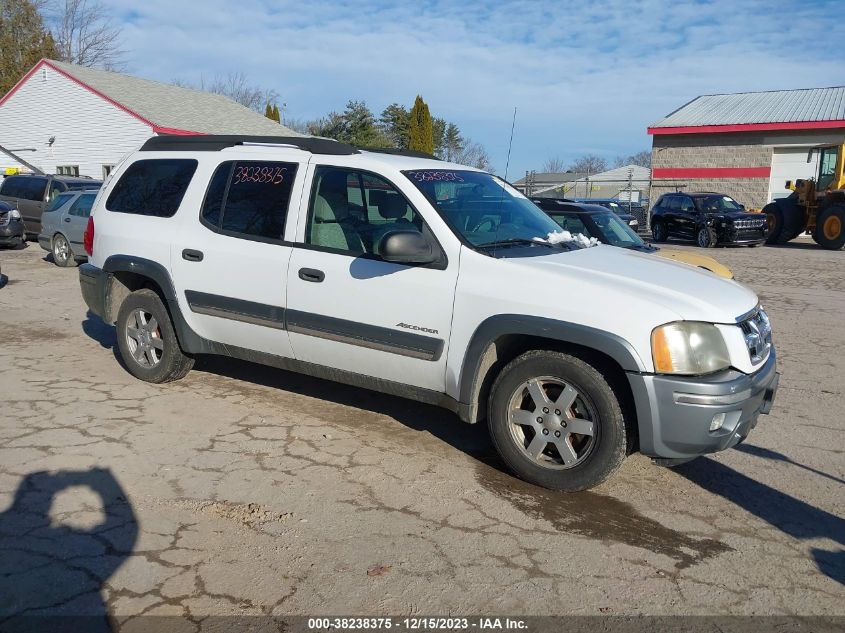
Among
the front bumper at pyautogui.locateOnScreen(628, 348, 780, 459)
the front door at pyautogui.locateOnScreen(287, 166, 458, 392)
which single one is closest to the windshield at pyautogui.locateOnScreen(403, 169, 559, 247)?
the front door at pyautogui.locateOnScreen(287, 166, 458, 392)

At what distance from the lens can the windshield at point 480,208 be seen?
15.4ft

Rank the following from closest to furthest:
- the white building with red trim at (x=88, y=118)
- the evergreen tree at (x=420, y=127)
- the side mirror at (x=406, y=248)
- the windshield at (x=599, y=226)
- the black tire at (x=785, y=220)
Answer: the side mirror at (x=406, y=248), the windshield at (x=599, y=226), the black tire at (x=785, y=220), the white building with red trim at (x=88, y=118), the evergreen tree at (x=420, y=127)

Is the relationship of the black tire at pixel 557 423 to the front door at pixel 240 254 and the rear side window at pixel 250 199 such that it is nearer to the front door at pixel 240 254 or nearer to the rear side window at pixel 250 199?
the front door at pixel 240 254

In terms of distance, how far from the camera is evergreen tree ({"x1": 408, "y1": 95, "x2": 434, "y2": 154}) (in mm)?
37469

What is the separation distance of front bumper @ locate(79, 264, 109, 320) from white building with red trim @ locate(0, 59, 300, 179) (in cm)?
Answer: 2395

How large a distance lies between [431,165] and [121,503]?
9.61 feet

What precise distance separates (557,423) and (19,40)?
47834mm

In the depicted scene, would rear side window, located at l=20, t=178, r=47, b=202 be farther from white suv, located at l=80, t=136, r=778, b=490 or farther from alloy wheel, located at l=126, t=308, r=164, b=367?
alloy wheel, located at l=126, t=308, r=164, b=367

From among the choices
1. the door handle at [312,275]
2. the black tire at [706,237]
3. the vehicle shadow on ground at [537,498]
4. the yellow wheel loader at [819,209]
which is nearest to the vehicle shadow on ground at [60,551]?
the door handle at [312,275]

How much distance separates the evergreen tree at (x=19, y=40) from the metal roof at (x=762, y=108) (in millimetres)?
34624

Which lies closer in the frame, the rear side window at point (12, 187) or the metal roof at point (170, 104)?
the rear side window at point (12, 187)

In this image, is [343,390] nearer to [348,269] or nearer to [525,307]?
[348,269]

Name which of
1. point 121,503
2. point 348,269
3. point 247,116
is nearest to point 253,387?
point 348,269

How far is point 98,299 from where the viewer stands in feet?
20.5
